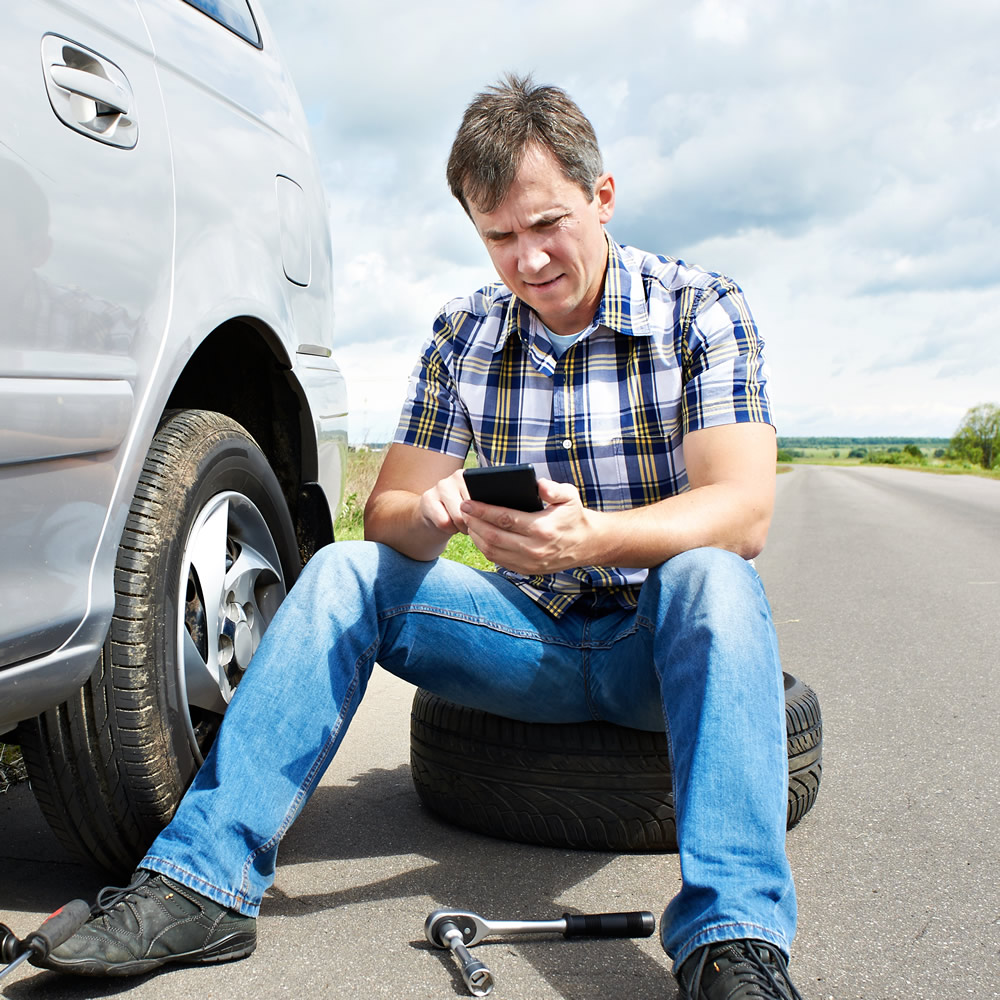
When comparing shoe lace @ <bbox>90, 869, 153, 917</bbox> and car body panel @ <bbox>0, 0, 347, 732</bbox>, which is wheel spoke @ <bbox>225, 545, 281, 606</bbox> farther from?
shoe lace @ <bbox>90, 869, 153, 917</bbox>

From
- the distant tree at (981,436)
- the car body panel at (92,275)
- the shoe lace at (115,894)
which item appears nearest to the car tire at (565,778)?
the shoe lace at (115,894)

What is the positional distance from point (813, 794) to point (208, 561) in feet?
5.08

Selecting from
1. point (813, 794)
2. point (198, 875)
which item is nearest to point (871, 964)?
point (813, 794)

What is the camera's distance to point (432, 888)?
6.85 ft

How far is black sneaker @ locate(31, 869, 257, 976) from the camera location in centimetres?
158

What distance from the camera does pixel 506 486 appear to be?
1.88 m

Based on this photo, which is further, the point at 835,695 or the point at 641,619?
the point at 835,695

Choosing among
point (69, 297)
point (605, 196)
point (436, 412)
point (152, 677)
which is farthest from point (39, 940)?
point (605, 196)

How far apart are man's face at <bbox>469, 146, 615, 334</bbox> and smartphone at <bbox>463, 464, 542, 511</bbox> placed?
23.7 inches

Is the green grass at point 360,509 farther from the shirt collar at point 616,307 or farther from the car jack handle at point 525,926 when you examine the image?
the car jack handle at point 525,926

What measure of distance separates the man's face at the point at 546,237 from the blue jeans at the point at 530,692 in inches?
26.7

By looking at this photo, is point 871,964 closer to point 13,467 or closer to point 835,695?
point 13,467

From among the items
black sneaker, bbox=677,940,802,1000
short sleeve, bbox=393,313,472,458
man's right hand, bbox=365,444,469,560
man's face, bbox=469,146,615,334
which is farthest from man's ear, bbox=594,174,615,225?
black sneaker, bbox=677,940,802,1000

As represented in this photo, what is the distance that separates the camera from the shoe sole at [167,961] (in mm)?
1560
